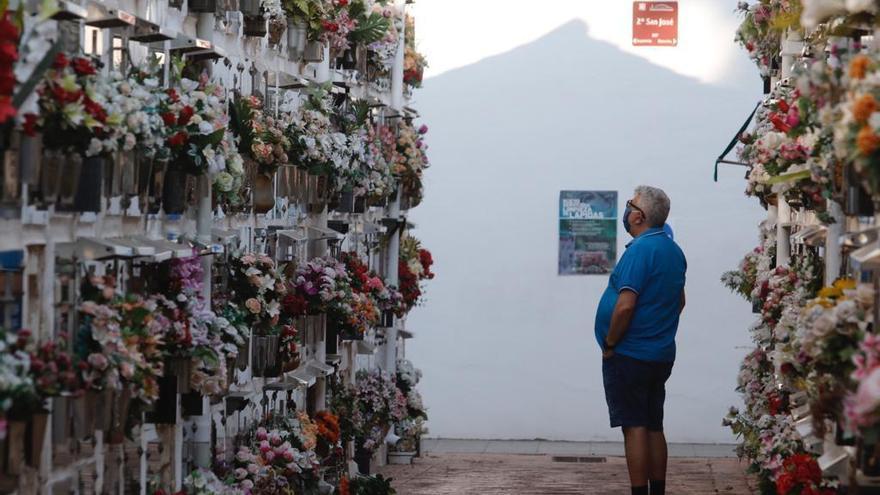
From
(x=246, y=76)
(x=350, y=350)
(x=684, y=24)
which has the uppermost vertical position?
(x=684, y=24)

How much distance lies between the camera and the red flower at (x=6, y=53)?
5715 millimetres

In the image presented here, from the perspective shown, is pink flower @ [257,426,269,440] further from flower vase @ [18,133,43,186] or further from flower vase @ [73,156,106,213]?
flower vase @ [18,133,43,186]

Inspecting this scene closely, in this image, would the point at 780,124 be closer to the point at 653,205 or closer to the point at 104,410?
the point at 653,205

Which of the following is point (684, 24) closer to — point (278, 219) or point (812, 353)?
point (278, 219)

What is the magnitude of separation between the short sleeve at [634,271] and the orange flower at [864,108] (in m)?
4.26

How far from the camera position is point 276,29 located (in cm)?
1177

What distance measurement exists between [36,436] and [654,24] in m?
15.5

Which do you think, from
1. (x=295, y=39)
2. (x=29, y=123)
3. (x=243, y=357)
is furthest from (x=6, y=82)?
(x=295, y=39)

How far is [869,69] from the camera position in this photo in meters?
6.06

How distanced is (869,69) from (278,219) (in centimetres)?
662

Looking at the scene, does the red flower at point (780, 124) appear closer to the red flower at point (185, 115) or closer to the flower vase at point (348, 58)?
the red flower at point (185, 115)

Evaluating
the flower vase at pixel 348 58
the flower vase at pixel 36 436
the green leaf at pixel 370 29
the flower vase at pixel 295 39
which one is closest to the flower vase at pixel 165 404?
the flower vase at pixel 36 436

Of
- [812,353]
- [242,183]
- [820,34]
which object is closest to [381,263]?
[242,183]

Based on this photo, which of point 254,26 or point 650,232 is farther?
point 254,26
